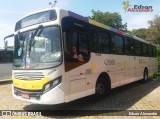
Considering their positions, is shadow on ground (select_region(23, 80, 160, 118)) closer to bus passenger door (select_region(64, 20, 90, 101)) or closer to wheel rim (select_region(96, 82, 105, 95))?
wheel rim (select_region(96, 82, 105, 95))

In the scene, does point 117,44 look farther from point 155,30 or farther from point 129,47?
point 155,30

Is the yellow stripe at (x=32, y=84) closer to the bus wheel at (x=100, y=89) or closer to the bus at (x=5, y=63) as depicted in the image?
the bus wheel at (x=100, y=89)

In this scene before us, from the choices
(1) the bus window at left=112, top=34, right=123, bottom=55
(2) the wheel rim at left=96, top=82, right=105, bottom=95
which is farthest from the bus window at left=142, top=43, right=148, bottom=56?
(2) the wheel rim at left=96, top=82, right=105, bottom=95

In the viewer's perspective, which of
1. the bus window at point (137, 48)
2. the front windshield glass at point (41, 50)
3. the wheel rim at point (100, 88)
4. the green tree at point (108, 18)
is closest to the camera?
the front windshield glass at point (41, 50)

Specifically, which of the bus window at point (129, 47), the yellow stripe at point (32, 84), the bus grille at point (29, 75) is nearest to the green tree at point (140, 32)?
the bus window at point (129, 47)

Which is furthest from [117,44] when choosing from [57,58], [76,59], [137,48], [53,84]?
[53,84]

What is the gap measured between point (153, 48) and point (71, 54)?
13.7 metres

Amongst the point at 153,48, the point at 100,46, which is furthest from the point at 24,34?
the point at 153,48

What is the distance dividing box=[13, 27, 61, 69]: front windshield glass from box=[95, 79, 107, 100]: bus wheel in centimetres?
295

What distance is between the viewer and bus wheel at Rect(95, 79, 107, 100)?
9445 millimetres

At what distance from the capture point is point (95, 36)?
9.35 metres

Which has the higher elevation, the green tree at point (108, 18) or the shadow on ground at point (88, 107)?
the green tree at point (108, 18)

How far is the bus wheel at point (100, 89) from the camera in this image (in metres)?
9.45

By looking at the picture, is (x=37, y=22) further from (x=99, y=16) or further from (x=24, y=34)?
(x=99, y=16)
